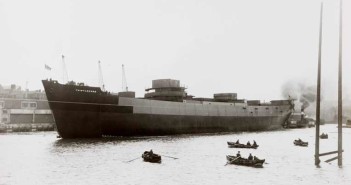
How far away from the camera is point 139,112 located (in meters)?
44.5

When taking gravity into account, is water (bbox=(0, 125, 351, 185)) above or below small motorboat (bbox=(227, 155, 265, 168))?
below

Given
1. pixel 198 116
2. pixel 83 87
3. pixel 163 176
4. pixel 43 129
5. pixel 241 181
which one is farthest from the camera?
pixel 43 129

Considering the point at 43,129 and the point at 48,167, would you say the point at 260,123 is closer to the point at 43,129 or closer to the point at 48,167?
the point at 43,129

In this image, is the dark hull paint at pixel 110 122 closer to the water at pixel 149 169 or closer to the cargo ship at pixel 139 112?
the cargo ship at pixel 139 112

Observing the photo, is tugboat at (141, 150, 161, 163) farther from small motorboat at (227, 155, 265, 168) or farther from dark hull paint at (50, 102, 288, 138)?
dark hull paint at (50, 102, 288, 138)

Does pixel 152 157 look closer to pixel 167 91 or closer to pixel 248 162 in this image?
pixel 248 162

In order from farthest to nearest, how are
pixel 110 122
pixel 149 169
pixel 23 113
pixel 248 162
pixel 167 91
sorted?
pixel 23 113 < pixel 167 91 < pixel 110 122 < pixel 248 162 < pixel 149 169

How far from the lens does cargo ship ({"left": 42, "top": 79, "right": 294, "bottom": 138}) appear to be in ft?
130

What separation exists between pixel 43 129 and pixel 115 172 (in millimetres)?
56298

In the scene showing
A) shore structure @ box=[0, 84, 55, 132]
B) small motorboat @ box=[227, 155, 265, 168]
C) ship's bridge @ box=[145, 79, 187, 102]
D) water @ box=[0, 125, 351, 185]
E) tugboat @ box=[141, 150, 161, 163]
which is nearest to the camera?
water @ box=[0, 125, 351, 185]

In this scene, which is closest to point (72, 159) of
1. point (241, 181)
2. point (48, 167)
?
point (48, 167)

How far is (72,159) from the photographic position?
26781mm

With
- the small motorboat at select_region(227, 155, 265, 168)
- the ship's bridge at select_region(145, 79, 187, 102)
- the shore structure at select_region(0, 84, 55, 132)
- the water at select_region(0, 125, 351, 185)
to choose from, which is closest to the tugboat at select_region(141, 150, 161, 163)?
the water at select_region(0, 125, 351, 185)

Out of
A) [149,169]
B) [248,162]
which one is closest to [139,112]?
[149,169]
